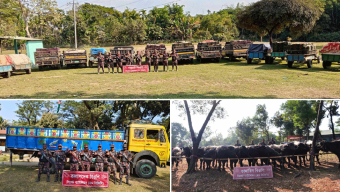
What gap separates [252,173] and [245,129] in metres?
3.86

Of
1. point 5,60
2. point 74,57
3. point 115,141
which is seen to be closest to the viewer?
point 115,141

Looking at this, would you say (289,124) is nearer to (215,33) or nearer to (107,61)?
(107,61)

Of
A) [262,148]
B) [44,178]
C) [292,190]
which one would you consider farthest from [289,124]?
[44,178]

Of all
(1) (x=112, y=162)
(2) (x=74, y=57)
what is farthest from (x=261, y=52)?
(1) (x=112, y=162)

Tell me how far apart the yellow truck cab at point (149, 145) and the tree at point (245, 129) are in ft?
11.4

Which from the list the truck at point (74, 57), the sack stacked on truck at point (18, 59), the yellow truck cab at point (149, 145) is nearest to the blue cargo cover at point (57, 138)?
the yellow truck cab at point (149, 145)

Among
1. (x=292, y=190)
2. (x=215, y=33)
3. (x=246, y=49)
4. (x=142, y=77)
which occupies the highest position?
(x=215, y=33)

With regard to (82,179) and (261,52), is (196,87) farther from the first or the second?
(261,52)

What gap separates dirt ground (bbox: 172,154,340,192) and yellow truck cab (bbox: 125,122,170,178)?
28.6 inches

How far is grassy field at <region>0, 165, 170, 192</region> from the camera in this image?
7.94m

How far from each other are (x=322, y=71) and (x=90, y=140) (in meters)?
14.6

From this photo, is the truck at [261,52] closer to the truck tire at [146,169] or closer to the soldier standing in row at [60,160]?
the truck tire at [146,169]

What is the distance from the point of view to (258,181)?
9164 mm

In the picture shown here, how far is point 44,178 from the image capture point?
872 centimetres
